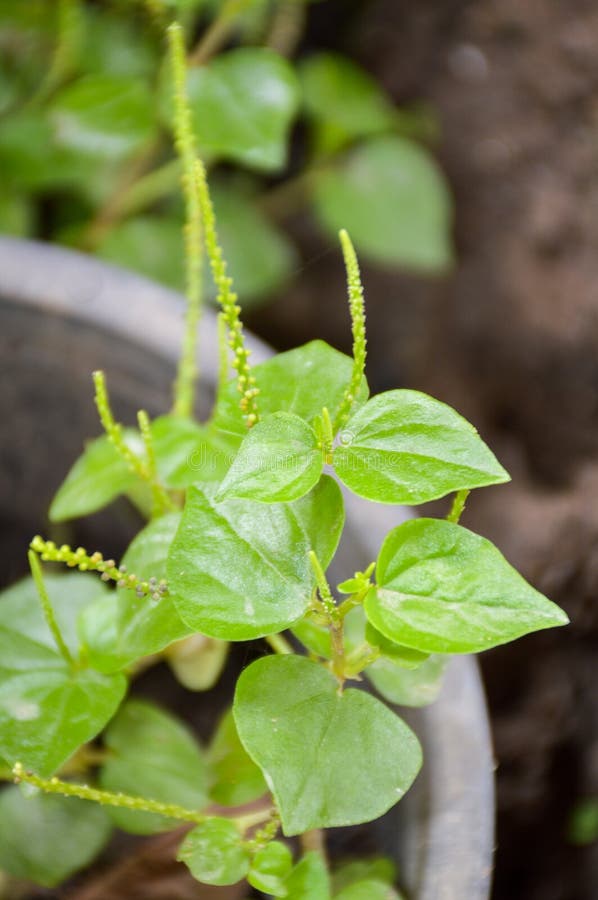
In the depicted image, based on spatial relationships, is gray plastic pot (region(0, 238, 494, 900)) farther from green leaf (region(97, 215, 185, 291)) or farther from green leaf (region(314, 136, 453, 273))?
green leaf (region(314, 136, 453, 273))

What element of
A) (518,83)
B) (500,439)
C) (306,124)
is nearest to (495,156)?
(518,83)

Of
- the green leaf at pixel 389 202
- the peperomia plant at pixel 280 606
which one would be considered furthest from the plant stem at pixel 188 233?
the green leaf at pixel 389 202

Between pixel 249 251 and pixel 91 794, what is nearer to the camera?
pixel 91 794

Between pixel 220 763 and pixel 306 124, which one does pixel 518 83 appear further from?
pixel 220 763

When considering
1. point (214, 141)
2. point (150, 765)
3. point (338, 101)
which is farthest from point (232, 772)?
point (338, 101)

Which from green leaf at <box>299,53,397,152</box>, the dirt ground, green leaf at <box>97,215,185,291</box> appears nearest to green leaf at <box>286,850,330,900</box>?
the dirt ground

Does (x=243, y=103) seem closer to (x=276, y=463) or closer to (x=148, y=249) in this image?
(x=148, y=249)

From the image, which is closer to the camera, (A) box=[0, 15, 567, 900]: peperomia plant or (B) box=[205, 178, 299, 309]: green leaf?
(A) box=[0, 15, 567, 900]: peperomia plant
